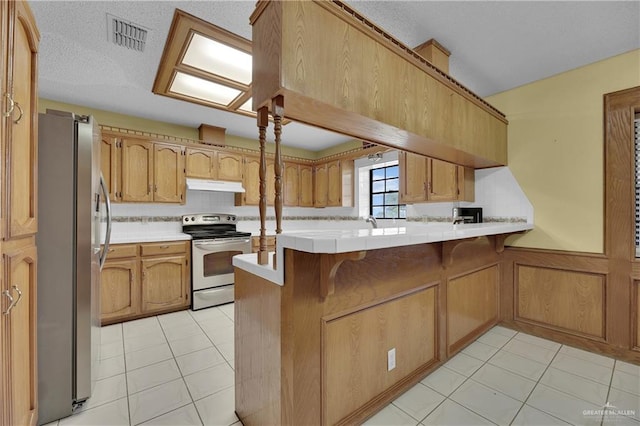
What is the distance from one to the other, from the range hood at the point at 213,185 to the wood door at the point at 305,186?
1183 mm

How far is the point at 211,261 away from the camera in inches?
140

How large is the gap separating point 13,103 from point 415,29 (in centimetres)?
225

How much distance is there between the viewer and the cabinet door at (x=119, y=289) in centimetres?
291

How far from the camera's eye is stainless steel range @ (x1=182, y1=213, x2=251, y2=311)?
3422 mm

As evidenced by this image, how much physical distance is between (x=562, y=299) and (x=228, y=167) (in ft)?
13.9

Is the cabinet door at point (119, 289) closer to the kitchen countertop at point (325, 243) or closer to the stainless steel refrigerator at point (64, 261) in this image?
the stainless steel refrigerator at point (64, 261)

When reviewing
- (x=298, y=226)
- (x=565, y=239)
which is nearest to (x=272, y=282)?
(x=565, y=239)

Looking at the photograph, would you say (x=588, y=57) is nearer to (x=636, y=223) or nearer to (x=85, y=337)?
(x=636, y=223)

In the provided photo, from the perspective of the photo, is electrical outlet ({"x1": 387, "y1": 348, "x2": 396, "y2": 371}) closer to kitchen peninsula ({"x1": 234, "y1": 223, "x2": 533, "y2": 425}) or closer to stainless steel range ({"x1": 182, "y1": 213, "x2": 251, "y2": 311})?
kitchen peninsula ({"x1": 234, "y1": 223, "x2": 533, "y2": 425})

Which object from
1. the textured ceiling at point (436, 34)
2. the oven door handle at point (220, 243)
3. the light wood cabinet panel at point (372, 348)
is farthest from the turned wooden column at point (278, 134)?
the oven door handle at point (220, 243)

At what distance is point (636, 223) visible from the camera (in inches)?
88.0

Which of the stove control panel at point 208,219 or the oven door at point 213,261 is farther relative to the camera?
the stove control panel at point 208,219

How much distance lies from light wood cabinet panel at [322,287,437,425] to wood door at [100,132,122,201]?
3187mm

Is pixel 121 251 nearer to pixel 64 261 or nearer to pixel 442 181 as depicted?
pixel 64 261
